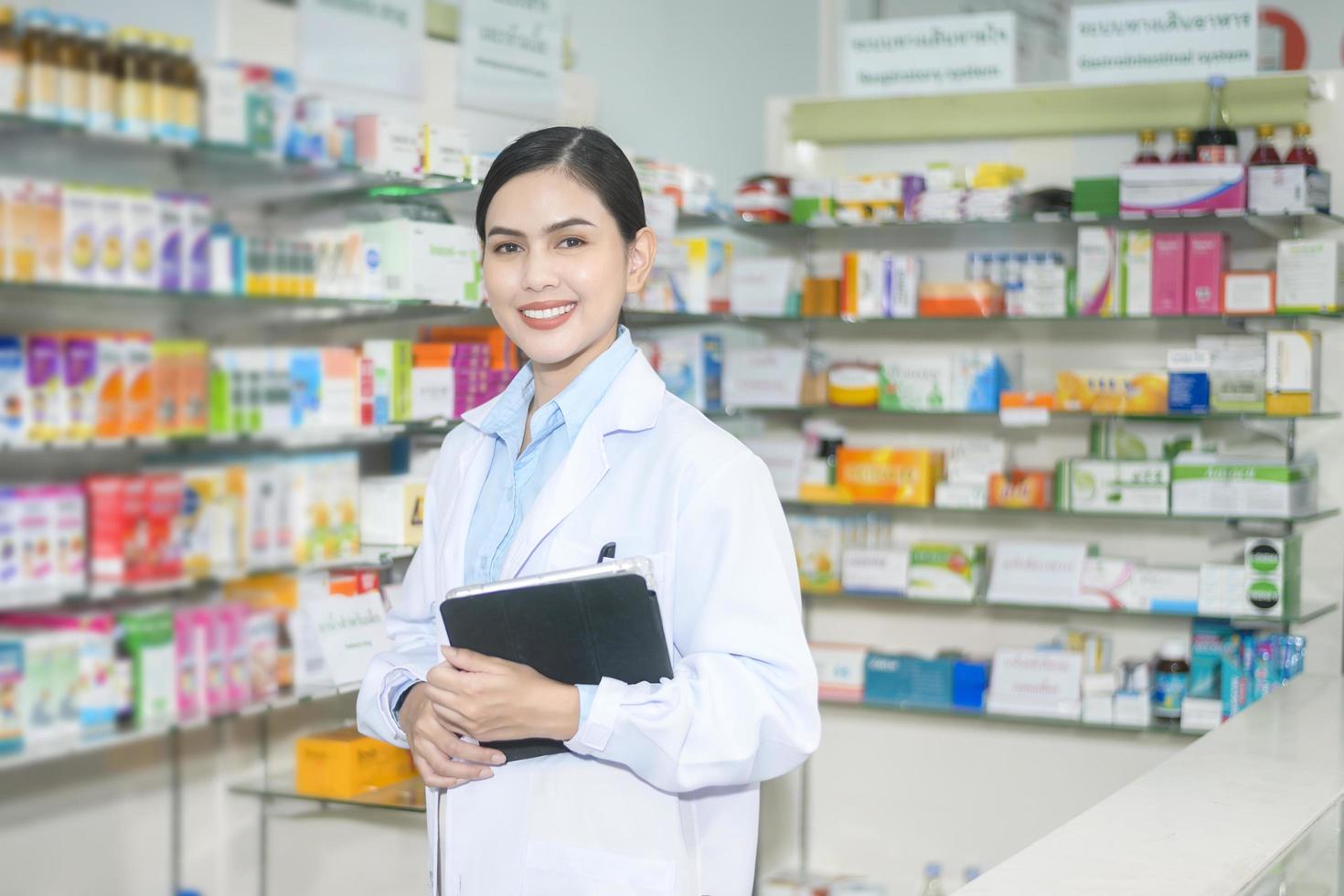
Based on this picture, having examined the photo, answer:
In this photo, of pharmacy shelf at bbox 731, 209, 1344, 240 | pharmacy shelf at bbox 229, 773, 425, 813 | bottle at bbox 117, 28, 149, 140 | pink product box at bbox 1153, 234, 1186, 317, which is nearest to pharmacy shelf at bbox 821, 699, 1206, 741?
pink product box at bbox 1153, 234, 1186, 317

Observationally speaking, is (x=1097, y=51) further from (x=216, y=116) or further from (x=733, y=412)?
(x=216, y=116)

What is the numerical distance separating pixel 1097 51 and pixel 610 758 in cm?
389

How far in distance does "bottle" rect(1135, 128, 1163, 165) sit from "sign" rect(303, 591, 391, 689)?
283cm

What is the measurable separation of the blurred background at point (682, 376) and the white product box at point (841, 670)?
0.05 ft

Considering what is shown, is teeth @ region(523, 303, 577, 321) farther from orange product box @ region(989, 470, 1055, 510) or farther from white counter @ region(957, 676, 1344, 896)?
orange product box @ region(989, 470, 1055, 510)

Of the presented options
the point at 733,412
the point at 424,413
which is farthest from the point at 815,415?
the point at 424,413

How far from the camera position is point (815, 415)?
530 cm

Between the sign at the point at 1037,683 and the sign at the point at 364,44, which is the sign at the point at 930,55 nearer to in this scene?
the sign at the point at 364,44

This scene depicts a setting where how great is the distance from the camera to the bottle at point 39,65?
8.61 ft

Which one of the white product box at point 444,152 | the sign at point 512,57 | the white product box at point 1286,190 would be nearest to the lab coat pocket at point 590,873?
the white product box at point 444,152

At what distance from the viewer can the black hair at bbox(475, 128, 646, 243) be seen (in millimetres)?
1761

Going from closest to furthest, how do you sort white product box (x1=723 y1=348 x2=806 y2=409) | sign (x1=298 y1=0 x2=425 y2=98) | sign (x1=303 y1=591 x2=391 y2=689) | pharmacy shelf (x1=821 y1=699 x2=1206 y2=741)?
1. sign (x1=303 y1=591 x2=391 y2=689)
2. sign (x1=298 y1=0 x2=425 y2=98)
3. pharmacy shelf (x1=821 y1=699 x2=1206 y2=741)
4. white product box (x1=723 y1=348 x2=806 y2=409)

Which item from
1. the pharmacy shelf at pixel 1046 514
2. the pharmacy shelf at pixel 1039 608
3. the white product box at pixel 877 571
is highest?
the pharmacy shelf at pixel 1046 514

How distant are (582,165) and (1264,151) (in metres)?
3.39
